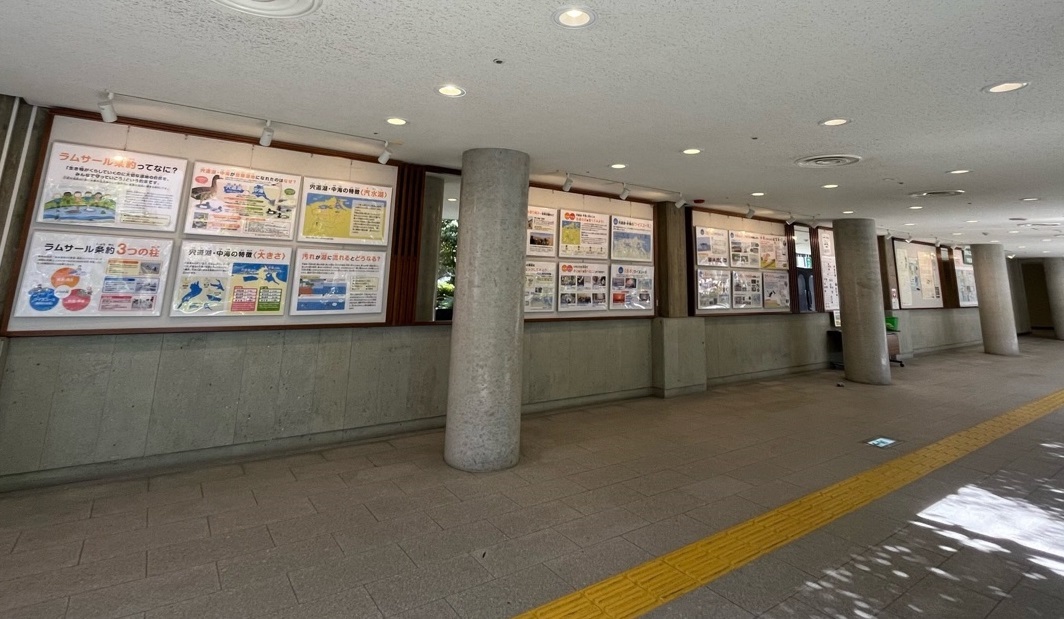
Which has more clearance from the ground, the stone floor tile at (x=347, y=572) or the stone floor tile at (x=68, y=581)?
the stone floor tile at (x=347, y=572)

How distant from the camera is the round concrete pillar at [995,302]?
12.2 metres

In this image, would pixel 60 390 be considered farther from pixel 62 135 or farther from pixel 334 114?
pixel 334 114

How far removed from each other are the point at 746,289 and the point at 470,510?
734 centimetres

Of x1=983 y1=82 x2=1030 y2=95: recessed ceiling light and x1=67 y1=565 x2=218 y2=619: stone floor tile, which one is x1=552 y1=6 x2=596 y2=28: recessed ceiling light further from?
x1=67 y1=565 x2=218 y2=619: stone floor tile

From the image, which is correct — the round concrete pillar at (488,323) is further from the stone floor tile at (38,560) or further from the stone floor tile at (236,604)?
the stone floor tile at (38,560)

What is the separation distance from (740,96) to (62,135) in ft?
18.6

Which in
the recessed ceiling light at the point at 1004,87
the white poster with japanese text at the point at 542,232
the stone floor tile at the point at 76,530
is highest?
the recessed ceiling light at the point at 1004,87

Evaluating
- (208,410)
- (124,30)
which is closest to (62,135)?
(124,30)

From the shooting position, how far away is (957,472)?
3.95 meters

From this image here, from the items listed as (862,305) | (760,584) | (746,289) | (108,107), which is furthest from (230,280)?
(862,305)

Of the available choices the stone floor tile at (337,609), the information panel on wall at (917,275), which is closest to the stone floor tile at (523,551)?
the stone floor tile at (337,609)

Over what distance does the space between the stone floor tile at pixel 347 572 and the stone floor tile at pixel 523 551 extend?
46 centimetres

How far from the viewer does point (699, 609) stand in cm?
218

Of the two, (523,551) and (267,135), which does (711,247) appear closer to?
(523,551)
